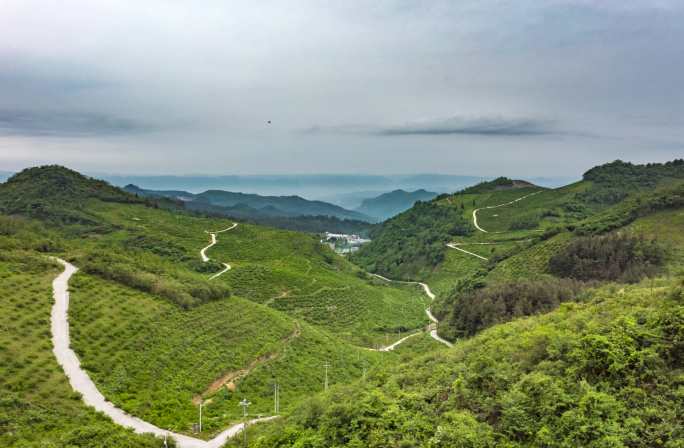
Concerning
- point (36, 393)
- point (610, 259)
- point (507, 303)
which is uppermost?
point (610, 259)

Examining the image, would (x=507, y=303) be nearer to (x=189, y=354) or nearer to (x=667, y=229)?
(x=189, y=354)

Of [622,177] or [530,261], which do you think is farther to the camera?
[622,177]

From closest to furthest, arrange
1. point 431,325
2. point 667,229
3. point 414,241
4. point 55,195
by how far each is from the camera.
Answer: point 667,229
point 431,325
point 55,195
point 414,241

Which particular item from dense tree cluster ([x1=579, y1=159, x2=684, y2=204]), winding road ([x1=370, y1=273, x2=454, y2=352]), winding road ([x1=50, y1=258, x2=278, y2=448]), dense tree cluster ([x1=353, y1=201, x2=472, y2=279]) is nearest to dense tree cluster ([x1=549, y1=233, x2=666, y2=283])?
winding road ([x1=370, y1=273, x2=454, y2=352])

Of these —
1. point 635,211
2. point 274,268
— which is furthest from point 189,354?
point 635,211

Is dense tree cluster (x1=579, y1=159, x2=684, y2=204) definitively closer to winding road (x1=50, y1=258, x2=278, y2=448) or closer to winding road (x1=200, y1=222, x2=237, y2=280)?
winding road (x1=200, y1=222, x2=237, y2=280)

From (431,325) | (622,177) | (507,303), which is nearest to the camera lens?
(507,303)

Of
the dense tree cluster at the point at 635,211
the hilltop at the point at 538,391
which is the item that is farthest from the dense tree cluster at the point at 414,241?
the hilltop at the point at 538,391
